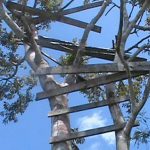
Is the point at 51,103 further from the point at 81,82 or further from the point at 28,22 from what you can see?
the point at 28,22

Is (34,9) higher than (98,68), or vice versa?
(34,9)

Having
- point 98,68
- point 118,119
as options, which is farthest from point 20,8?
point 118,119

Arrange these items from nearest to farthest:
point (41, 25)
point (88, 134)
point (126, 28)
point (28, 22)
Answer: point (88, 134), point (126, 28), point (28, 22), point (41, 25)

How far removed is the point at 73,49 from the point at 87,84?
5.84 ft

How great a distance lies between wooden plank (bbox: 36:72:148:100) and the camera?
7.80 meters

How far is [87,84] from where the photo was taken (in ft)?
26.1

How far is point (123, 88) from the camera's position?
10.7 meters

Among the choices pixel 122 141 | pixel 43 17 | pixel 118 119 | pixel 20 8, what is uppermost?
pixel 43 17

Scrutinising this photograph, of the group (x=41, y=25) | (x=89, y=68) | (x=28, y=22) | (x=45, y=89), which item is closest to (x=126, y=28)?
(x=89, y=68)

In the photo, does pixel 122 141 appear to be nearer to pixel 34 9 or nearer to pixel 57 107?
pixel 57 107

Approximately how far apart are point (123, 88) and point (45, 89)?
2796 mm

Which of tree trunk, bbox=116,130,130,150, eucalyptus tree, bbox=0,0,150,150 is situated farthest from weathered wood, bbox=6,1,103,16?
tree trunk, bbox=116,130,130,150

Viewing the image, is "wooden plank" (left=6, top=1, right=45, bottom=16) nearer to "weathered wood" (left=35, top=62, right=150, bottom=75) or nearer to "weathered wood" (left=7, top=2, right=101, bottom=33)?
"weathered wood" (left=7, top=2, right=101, bottom=33)

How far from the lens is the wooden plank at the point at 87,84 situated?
780 cm
